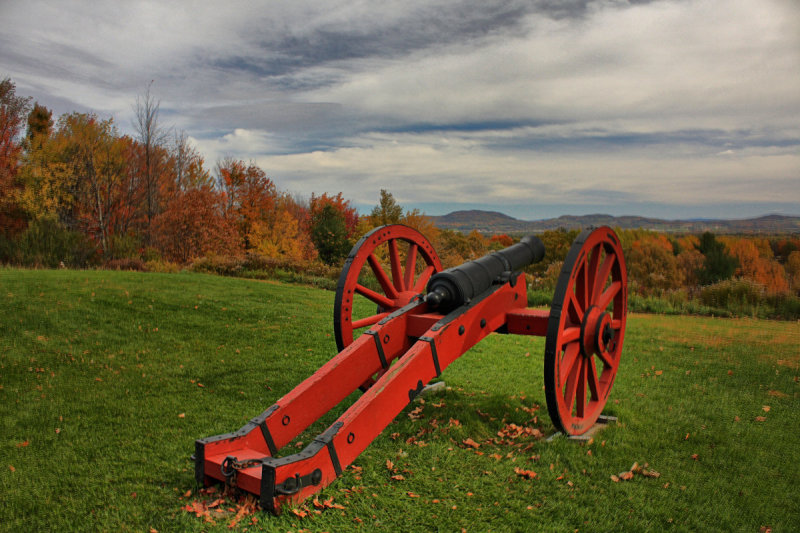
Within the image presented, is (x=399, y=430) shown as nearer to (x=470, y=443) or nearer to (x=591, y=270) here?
(x=470, y=443)

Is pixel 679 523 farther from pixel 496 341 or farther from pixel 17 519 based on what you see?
pixel 496 341

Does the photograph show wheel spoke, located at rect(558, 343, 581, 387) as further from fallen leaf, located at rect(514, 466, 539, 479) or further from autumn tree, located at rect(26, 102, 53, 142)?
autumn tree, located at rect(26, 102, 53, 142)

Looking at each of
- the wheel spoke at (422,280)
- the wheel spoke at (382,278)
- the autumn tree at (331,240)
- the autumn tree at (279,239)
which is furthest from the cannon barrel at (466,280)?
the autumn tree at (279,239)

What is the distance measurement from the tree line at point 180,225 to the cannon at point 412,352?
10185 mm

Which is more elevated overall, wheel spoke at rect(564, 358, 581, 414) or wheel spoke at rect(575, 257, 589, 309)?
wheel spoke at rect(575, 257, 589, 309)

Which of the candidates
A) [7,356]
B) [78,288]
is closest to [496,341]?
[7,356]

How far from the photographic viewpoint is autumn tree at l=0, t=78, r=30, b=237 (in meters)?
21.8

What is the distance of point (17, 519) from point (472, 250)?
28850mm

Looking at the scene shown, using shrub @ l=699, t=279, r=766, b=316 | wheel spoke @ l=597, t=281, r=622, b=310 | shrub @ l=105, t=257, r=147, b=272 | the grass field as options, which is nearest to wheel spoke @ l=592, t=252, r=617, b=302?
wheel spoke @ l=597, t=281, r=622, b=310

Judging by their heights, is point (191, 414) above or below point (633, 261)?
below

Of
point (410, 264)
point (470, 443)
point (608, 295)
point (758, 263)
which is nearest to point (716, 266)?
point (758, 263)

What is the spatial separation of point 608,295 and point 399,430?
2.26 metres

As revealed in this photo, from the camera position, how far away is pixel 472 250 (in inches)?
1230

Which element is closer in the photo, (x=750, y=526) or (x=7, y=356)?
(x=750, y=526)
